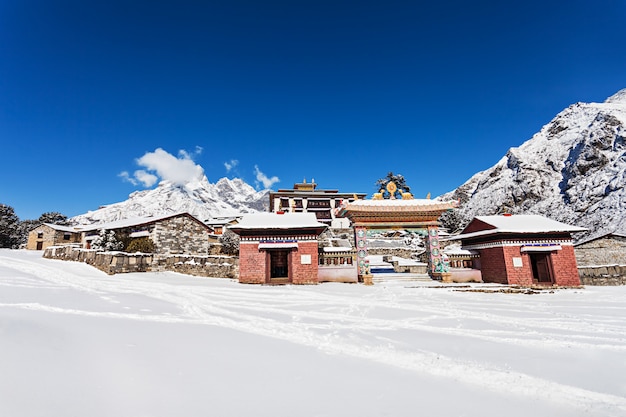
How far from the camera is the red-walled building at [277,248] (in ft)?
51.0

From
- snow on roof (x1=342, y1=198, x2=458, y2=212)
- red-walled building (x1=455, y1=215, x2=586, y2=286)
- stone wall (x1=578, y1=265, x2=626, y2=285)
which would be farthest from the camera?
stone wall (x1=578, y1=265, x2=626, y2=285)

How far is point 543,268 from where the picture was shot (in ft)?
55.2

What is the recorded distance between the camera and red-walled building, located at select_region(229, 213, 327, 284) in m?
15.5

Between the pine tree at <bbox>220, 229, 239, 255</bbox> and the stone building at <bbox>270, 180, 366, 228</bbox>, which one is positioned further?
the stone building at <bbox>270, 180, 366, 228</bbox>

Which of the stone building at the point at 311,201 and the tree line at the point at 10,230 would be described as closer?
the tree line at the point at 10,230

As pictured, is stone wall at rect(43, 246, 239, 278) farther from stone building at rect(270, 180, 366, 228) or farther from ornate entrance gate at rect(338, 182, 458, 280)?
stone building at rect(270, 180, 366, 228)

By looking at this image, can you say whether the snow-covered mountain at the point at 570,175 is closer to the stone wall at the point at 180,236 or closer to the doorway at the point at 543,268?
the doorway at the point at 543,268

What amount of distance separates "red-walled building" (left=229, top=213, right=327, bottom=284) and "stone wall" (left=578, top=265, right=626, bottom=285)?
19.2 metres

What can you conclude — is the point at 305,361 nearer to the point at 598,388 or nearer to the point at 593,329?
the point at 598,388

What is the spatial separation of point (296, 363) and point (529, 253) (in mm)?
17917

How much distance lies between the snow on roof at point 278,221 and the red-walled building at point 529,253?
10224mm

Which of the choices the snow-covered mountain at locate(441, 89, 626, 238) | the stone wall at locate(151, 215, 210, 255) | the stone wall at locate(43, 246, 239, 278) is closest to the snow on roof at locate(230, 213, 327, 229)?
the stone wall at locate(43, 246, 239, 278)

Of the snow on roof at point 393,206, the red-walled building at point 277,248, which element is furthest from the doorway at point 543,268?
the red-walled building at point 277,248

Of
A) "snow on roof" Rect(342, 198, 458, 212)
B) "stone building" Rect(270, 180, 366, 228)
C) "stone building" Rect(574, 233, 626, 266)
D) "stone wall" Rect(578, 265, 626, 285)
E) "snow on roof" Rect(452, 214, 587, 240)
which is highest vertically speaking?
"stone building" Rect(270, 180, 366, 228)
